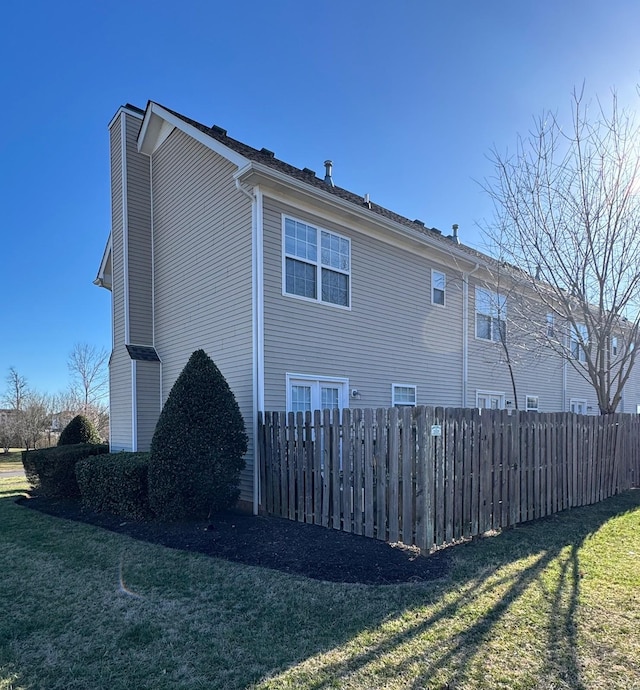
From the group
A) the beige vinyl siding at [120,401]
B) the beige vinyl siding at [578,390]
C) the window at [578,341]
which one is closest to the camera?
the window at [578,341]

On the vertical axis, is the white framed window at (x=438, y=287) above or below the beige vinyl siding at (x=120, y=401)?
above

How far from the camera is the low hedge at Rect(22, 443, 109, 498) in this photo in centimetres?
988

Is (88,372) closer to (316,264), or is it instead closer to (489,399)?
(489,399)

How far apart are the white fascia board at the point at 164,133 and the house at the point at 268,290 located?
0.04 metres

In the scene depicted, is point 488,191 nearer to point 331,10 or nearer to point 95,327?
point 331,10

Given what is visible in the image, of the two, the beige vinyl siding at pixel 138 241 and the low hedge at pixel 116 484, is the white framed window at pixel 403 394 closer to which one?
the low hedge at pixel 116 484

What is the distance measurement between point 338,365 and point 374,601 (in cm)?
564

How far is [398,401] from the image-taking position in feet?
35.9

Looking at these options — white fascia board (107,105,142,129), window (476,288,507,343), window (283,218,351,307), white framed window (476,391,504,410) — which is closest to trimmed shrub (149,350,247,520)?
window (283,218,351,307)

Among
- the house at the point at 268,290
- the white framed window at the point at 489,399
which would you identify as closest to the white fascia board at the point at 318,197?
the house at the point at 268,290

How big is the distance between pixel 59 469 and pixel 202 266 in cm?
520

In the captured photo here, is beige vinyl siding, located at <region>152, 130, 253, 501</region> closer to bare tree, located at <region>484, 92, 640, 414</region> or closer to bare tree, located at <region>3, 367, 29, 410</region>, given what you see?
bare tree, located at <region>484, 92, 640, 414</region>

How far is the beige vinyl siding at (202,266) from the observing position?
28.0 ft

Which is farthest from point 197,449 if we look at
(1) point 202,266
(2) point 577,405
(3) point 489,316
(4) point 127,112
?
(2) point 577,405
